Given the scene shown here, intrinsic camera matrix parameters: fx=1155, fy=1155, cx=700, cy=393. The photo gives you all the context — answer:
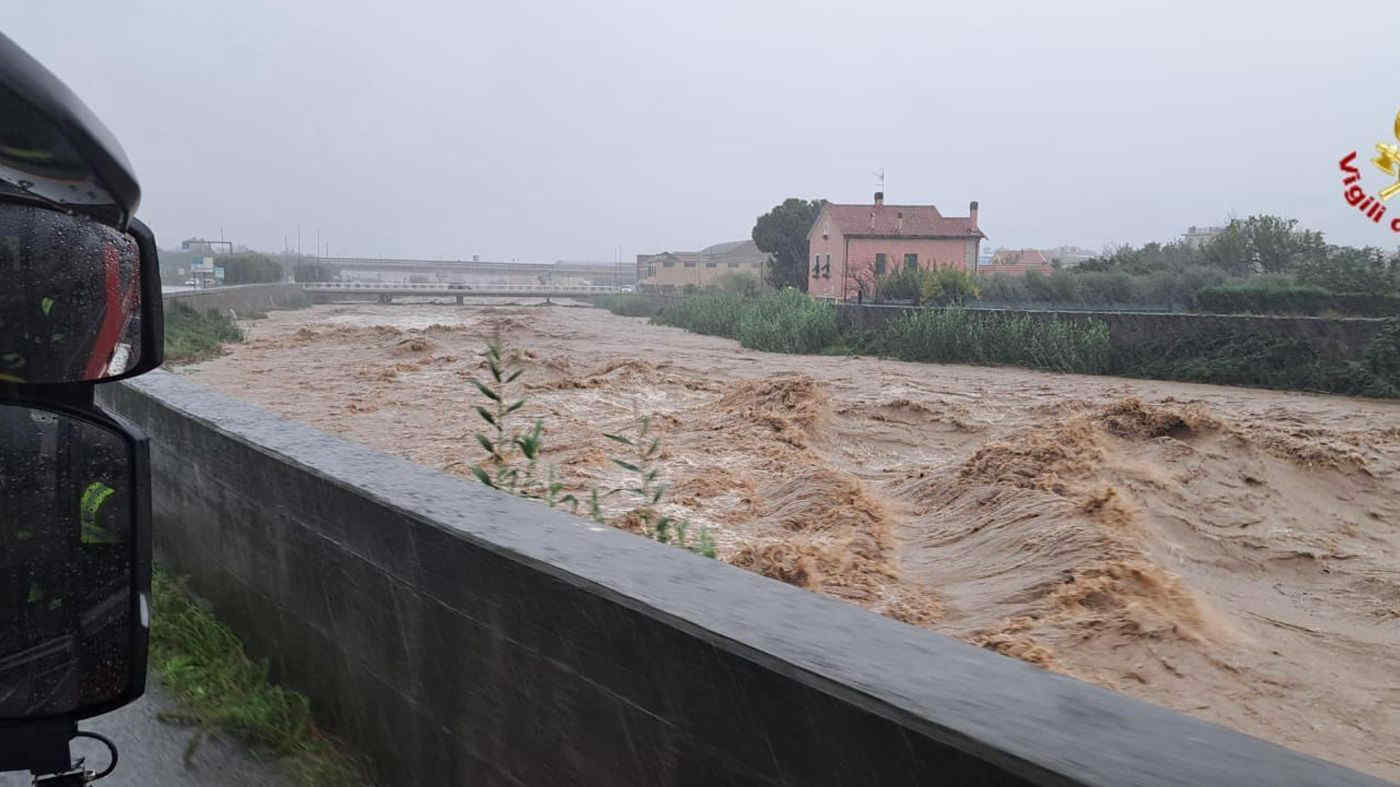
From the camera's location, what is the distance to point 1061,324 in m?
23.8

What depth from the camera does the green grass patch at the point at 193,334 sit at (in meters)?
23.5

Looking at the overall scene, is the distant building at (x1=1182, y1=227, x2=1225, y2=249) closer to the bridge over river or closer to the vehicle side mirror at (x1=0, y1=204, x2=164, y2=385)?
the vehicle side mirror at (x1=0, y1=204, x2=164, y2=385)

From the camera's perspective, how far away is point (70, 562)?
1.49 m

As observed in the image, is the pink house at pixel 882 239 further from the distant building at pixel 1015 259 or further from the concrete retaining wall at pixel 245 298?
the concrete retaining wall at pixel 245 298

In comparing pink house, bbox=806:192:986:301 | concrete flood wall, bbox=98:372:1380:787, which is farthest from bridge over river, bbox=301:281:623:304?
concrete flood wall, bbox=98:372:1380:787

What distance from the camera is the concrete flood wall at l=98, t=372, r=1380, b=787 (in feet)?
4.97

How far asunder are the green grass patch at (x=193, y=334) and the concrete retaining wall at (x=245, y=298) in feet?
1.62

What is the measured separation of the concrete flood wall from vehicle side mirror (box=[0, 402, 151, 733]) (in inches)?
34.9

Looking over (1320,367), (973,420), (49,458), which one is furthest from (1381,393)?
(49,458)

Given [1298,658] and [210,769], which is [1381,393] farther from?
[210,769]

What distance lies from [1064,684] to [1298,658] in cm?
498

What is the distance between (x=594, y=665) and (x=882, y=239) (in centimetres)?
5698

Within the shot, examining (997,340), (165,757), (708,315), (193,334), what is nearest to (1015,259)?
(708,315)

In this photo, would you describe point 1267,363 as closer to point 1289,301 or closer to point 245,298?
point 1289,301
